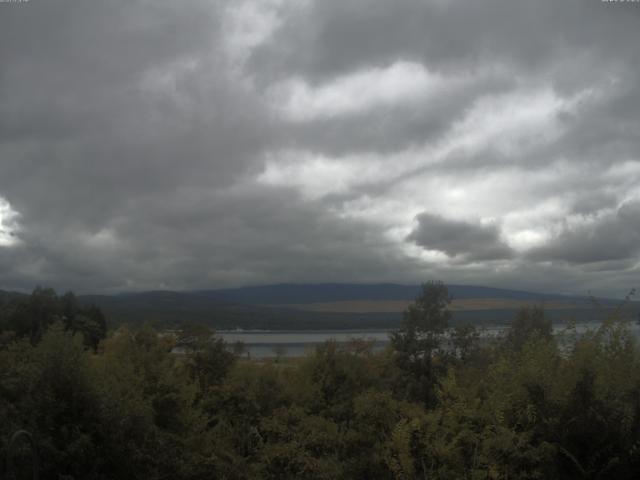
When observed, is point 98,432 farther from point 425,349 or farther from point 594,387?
point 425,349

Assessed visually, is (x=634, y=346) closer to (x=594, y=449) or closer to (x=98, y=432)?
(x=594, y=449)

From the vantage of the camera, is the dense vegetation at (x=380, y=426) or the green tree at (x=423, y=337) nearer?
the dense vegetation at (x=380, y=426)

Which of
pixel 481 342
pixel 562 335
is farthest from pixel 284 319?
pixel 562 335

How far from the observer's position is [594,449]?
12.5 meters

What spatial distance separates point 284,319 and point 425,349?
101 m

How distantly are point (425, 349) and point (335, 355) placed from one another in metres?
14.5

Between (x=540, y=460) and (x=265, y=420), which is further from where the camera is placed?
(x=265, y=420)

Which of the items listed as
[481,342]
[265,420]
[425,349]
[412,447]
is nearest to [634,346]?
[412,447]

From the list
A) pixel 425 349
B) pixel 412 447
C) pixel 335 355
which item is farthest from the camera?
pixel 425 349

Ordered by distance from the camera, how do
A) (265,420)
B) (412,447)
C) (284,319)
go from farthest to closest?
(284,319) → (265,420) → (412,447)

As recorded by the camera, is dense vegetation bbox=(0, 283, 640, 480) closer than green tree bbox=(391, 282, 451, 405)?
Yes

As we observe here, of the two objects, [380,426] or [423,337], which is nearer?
[380,426]

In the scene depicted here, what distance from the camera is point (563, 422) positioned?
42.4ft

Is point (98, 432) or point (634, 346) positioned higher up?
point (634, 346)
